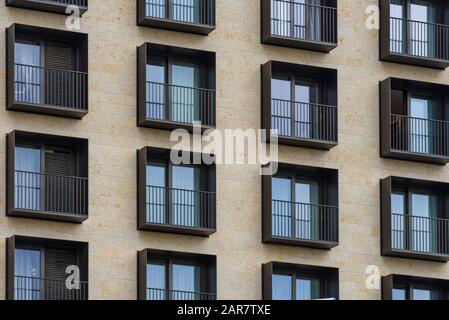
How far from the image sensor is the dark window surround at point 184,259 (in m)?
67.2

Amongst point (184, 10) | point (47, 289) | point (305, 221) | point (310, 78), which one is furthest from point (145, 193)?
point (310, 78)

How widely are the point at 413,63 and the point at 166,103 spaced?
28.9ft

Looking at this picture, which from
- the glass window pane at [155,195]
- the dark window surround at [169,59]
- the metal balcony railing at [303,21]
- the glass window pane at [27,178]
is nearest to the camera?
the glass window pane at [27,178]

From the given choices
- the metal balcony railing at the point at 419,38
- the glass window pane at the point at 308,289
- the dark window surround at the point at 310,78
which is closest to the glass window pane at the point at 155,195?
the dark window surround at the point at 310,78

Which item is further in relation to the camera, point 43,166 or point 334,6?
point 334,6

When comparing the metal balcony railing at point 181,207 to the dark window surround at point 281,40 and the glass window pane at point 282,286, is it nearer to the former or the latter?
the glass window pane at point 282,286

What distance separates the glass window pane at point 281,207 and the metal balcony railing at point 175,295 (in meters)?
3.02

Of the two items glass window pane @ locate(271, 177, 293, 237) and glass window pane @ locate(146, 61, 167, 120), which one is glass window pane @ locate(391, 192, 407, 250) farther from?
glass window pane @ locate(146, 61, 167, 120)

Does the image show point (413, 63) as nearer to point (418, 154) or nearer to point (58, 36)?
point (418, 154)

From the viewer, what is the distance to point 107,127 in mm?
67938

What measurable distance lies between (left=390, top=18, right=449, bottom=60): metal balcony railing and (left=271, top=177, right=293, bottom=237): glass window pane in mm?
5800

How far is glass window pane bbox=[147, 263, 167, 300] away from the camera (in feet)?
222
